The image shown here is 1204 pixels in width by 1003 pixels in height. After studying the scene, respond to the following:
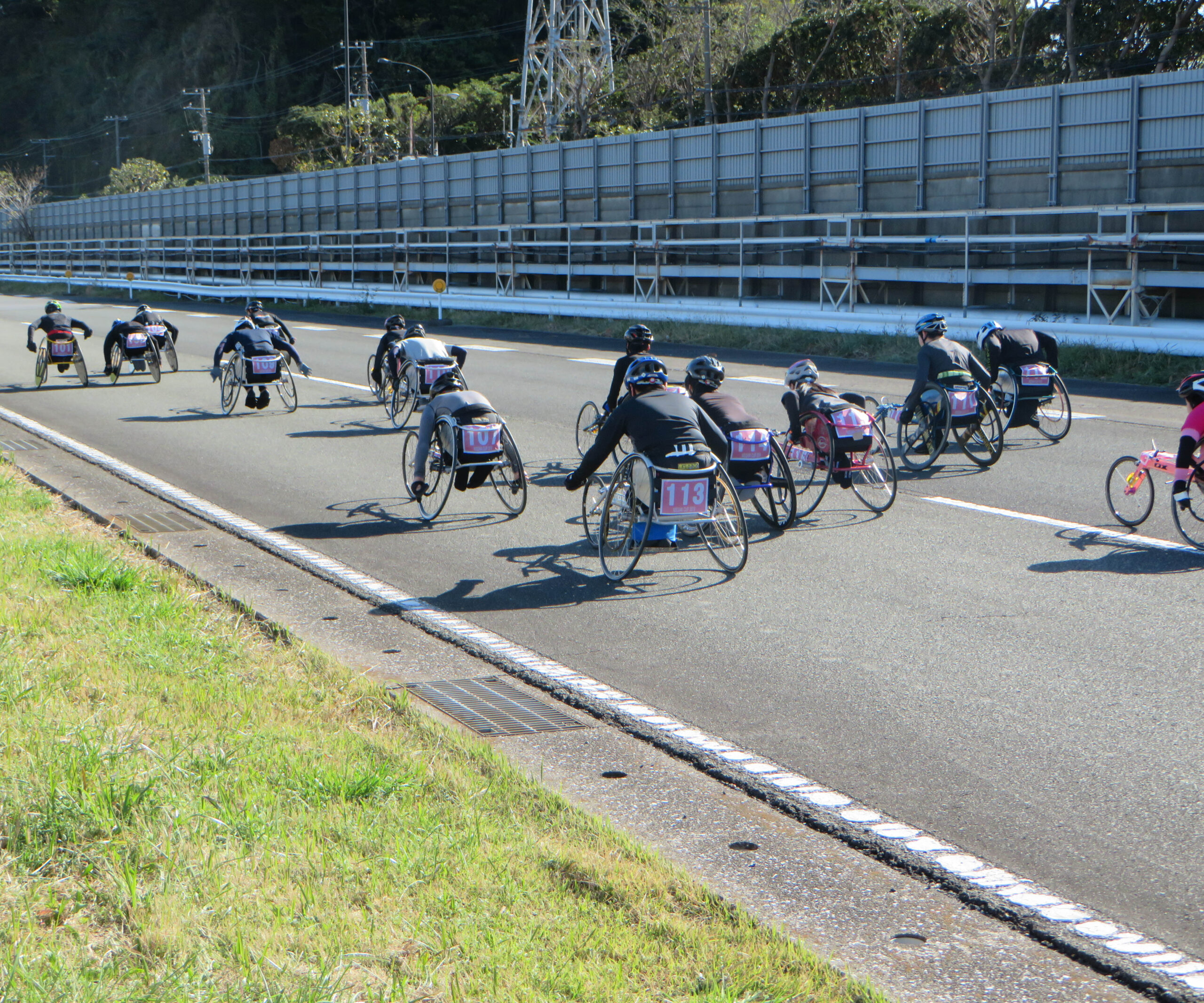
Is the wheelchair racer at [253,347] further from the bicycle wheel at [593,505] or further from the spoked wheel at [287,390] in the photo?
the bicycle wheel at [593,505]

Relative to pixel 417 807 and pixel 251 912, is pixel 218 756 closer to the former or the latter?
pixel 417 807

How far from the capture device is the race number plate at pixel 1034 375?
1331cm

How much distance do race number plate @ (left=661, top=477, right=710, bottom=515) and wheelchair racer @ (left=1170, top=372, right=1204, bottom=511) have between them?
10.3 ft

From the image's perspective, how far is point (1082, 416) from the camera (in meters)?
15.6

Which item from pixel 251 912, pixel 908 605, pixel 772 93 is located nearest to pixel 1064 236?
pixel 908 605

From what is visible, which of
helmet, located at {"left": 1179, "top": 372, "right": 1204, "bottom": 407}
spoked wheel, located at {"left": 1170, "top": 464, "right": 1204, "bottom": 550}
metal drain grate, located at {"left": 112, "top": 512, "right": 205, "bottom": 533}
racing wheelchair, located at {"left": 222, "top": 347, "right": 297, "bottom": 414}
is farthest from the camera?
racing wheelchair, located at {"left": 222, "top": 347, "right": 297, "bottom": 414}

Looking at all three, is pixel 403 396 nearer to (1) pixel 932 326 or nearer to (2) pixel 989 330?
(1) pixel 932 326

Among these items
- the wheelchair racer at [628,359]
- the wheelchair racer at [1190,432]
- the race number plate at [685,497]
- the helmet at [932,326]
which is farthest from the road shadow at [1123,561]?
the wheelchair racer at [628,359]

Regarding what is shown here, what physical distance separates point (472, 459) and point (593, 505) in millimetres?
1406

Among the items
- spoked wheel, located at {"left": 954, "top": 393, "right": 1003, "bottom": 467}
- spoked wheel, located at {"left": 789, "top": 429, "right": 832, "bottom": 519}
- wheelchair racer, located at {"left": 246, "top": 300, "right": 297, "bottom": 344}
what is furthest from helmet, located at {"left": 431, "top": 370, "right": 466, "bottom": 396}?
wheelchair racer, located at {"left": 246, "top": 300, "right": 297, "bottom": 344}

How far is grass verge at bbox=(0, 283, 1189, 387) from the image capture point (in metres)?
19.2

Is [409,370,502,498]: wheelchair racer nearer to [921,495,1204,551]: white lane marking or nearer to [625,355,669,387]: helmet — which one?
[625,355,669,387]: helmet

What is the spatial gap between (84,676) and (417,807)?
226 centimetres

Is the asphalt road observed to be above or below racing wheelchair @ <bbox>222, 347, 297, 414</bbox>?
below
